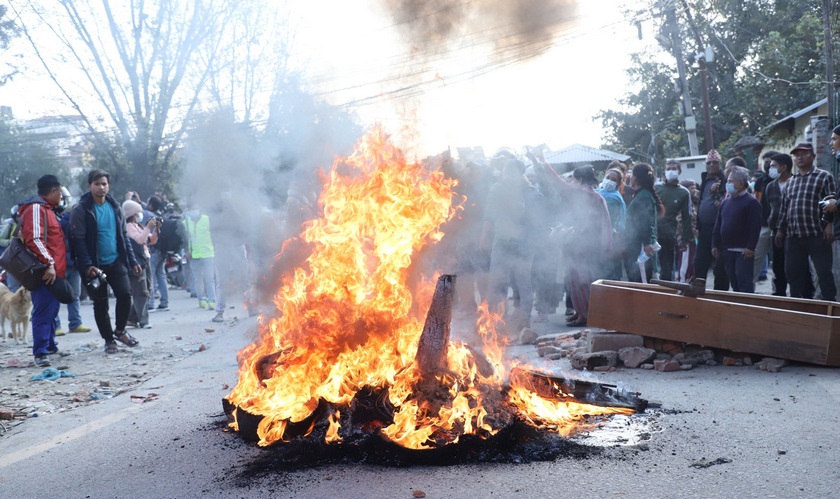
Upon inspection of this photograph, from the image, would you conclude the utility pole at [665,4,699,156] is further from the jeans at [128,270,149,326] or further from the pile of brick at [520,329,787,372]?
the jeans at [128,270,149,326]

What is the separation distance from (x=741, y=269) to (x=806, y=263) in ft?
2.45

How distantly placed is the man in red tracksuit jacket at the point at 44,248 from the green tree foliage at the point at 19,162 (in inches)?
931

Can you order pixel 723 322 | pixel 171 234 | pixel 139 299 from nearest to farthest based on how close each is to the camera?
pixel 723 322 → pixel 139 299 → pixel 171 234

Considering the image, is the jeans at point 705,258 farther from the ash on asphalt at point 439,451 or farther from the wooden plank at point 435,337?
the wooden plank at point 435,337

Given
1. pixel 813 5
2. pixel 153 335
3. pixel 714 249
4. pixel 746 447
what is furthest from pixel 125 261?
pixel 813 5

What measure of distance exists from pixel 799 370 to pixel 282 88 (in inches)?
336

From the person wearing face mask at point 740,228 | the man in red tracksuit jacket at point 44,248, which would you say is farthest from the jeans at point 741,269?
the man in red tracksuit jacket at point 44,248

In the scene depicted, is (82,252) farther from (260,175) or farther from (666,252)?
(666,252)

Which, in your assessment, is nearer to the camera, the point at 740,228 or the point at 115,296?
the point at 115,296

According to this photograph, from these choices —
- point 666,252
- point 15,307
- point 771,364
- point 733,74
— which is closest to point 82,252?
point 15,307

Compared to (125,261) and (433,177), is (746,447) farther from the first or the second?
(125,261)

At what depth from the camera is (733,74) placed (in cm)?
3048

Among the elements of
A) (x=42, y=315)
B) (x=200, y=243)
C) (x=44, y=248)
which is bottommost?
(x=42, y=315)

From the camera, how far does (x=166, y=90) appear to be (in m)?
24.8
